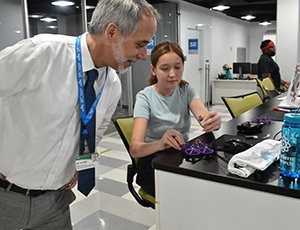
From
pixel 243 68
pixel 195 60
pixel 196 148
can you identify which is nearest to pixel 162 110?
→ pixel 196 148

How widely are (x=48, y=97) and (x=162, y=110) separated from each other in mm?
845

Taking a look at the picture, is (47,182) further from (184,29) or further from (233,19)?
(233,19)

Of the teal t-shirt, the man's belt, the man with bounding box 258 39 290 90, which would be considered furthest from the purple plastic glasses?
the man with bounding box 258 39 290 90

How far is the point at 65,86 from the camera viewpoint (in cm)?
122

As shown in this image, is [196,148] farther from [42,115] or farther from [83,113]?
[42,115]

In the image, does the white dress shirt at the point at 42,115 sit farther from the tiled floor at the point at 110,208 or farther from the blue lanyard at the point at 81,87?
the tiled floor at the point at 110,208

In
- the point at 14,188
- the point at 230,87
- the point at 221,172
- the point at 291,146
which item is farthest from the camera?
the point at 230,87

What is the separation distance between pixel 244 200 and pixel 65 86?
842 millimetres

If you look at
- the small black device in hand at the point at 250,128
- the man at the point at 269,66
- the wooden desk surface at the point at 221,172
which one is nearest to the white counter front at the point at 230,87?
the man at the point at 269,66

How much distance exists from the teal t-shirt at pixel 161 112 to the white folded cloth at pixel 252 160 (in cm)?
67

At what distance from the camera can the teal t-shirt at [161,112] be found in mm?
1830

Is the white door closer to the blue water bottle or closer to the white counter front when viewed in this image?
the white counter front

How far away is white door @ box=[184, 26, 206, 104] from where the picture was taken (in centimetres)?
752

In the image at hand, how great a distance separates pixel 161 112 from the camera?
6.10ft
